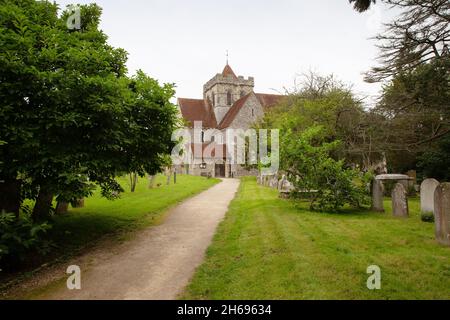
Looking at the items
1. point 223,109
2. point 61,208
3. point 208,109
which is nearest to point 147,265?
point 61,208

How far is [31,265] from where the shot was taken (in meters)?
7.03

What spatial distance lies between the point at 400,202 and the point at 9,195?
11558 mm

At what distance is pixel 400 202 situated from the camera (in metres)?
11.4

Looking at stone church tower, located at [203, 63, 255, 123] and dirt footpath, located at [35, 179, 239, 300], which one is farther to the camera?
stone church tower, located at [203, 63, 255, 123]

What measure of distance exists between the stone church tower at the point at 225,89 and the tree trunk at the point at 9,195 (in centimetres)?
4857

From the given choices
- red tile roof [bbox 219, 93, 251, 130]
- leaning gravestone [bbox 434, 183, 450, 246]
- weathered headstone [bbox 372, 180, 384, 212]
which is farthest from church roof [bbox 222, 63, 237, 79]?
leaning gravestone [bbox 434, 183, 450, 246]

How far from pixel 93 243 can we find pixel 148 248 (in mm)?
1721

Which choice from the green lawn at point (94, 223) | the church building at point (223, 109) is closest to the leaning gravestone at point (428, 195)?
the green lawn at point (94, 223)

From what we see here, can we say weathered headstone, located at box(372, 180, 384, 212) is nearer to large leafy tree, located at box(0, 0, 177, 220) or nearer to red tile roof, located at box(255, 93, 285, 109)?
large leafy tree, located at box(0, 0, 177, 220)

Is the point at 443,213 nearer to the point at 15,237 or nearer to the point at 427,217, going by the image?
the point at 427,217

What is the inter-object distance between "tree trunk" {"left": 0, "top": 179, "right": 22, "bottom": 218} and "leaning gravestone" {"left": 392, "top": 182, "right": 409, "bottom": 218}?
1122 centimetres

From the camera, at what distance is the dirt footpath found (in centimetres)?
535

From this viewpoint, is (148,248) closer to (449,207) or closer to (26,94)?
(26,94)

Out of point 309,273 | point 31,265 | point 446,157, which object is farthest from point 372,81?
point 31,265
